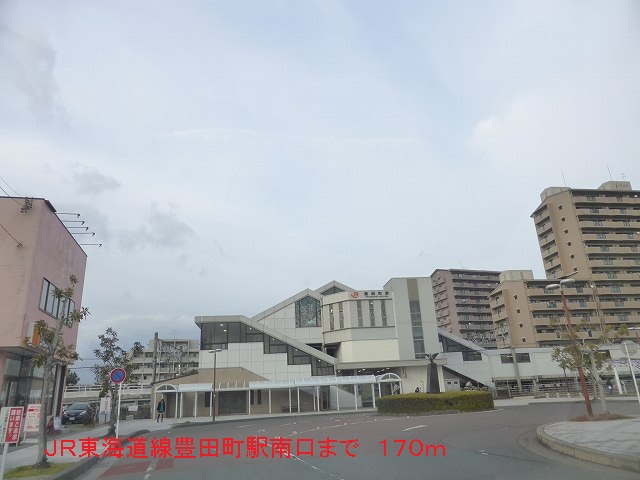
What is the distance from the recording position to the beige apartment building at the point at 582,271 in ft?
226

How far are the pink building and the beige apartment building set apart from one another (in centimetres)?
6648

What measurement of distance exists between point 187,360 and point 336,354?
5579 cm

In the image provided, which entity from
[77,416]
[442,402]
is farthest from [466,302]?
[77,416]

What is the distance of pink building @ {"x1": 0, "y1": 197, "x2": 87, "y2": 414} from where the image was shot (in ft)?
59.2

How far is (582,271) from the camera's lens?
237 feet

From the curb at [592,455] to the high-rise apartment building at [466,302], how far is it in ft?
300

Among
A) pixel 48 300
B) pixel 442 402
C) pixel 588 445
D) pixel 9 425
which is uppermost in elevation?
pixel 48 300

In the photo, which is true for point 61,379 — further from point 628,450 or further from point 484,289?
point 484,289

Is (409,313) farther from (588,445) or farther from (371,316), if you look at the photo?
(588,445)

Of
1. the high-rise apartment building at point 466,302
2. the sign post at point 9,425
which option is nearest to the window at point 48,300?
the sign post at point 9,425

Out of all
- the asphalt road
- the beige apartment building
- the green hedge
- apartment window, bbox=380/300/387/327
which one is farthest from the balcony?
the asphalt road

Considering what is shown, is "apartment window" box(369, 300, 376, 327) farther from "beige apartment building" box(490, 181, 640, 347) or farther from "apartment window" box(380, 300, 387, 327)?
"beige apartment building" box(490, 181, 640, 347)

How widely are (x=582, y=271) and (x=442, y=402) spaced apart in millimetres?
57489

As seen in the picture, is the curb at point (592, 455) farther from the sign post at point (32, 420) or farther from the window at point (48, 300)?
the window at point (48, 300)
